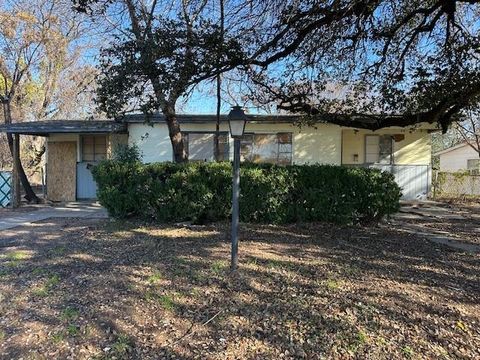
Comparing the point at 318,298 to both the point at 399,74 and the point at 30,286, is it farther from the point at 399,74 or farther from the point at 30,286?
the point at 399,74

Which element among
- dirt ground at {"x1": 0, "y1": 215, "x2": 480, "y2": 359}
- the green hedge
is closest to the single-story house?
the green hedge

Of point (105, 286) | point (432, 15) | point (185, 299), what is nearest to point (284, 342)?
point (185, 299)

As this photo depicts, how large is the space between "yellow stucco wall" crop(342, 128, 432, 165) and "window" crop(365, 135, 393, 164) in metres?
0.14

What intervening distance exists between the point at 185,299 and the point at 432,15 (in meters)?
7.81

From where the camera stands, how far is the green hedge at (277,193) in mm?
8305

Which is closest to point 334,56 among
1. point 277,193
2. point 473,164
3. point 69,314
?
point 277,193

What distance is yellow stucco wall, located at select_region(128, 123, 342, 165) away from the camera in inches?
543

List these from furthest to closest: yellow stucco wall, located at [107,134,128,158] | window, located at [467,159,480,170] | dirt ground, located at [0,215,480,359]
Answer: window, located at [467,159,480,170] < yellow stucco wall, located at [107,134,128,158] < dirt ground, located at [0,215,480,359]

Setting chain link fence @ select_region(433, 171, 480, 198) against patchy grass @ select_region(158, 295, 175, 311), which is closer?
patchy grass @ select_region(158, 295, 175, 311)

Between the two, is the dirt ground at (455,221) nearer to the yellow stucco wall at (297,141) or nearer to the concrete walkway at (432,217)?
the concrete walkway at (432,217)

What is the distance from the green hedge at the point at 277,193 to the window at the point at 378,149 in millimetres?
6369

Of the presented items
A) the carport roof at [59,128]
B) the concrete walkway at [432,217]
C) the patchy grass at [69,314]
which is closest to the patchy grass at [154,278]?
the patchy grass at [69,314]

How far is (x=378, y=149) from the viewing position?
578 inches

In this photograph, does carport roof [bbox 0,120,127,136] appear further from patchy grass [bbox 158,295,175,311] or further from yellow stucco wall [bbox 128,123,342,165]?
patchy grass [bbox 158,295,175,311]
